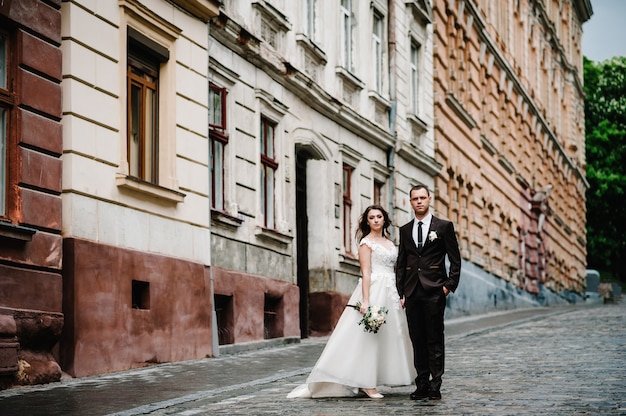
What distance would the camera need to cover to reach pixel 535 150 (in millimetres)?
49469

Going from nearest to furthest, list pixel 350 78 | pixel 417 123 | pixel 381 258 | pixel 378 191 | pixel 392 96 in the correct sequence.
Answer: pixel 381 258 < pixel 350 78 < pixel 378 191 < pixel 392 96 < pixel 417 123

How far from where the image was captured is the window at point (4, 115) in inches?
493

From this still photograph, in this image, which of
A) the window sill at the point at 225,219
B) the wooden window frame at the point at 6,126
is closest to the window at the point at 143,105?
the window sill at the point at 225,219

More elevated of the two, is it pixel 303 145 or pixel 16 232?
pixel 303 145

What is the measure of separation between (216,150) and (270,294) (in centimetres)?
264

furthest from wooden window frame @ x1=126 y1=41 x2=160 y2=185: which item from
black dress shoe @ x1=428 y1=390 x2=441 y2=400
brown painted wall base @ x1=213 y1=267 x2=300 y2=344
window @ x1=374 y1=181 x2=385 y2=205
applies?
window @ x1=374 y1=181 x2=385 y2=205

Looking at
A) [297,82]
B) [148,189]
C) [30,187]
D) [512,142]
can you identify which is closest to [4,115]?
[30,187]

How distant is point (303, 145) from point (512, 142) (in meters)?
23.6

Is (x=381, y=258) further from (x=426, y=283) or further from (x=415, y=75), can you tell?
(x=415, y=75)

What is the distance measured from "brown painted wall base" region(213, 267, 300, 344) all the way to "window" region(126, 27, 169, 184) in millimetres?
2092

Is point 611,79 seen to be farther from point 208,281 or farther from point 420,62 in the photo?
point 208,281

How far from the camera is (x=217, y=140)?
58.2ft

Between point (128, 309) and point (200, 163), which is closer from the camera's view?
point (128, 309)

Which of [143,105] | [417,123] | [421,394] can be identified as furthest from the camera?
[417,123]
